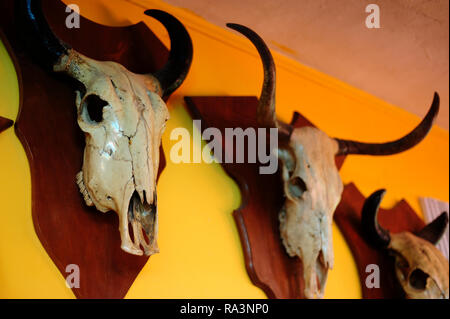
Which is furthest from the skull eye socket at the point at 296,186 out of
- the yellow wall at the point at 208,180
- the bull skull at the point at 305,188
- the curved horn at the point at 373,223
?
the curved horn at the point at 373,223

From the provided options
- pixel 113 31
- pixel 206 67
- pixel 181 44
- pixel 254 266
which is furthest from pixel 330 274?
pixel 113 31

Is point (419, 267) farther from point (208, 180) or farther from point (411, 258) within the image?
point (208, 180)

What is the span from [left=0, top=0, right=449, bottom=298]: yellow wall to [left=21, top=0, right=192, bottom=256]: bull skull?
17 cm

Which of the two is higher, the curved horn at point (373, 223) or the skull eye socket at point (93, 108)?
the skull eye socket at point (93, 108)

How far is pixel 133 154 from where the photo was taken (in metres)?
1.36

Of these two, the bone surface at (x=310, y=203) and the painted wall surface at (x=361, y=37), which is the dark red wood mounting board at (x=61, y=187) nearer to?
the bone surface at (x=310, y=203)

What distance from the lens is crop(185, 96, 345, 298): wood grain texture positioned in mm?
1755

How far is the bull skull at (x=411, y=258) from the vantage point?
2.03m

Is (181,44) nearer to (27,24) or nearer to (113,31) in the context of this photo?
(113,31)

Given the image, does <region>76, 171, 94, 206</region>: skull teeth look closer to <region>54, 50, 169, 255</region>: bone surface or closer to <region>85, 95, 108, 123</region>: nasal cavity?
<region>54, 50, 169, 255</region>: bone surface

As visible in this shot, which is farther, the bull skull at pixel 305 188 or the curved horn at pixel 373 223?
the curved horn at pixel 373 223

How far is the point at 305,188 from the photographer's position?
172 cm

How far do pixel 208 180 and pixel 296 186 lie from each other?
27 cm

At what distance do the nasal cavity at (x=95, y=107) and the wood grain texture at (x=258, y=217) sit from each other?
0.44m
